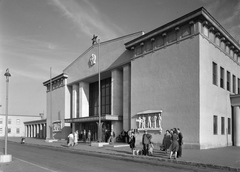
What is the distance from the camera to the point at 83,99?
3984 centimetres

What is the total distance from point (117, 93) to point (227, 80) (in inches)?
512

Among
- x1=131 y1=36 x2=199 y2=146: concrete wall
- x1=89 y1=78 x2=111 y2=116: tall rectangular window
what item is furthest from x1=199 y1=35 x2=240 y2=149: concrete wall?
x1=89 y1=78 x2=111 y2=116: tall rectangular window

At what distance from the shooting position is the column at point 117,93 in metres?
31.7

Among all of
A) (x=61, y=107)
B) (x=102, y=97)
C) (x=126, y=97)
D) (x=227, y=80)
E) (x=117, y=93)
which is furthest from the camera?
(x=61, y=107)

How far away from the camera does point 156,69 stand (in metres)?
25.2

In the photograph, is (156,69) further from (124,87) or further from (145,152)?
(145,152)

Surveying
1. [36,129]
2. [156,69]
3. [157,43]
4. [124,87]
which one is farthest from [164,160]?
[36,129]

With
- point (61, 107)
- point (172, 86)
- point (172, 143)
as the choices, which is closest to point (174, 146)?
point (172, 143)

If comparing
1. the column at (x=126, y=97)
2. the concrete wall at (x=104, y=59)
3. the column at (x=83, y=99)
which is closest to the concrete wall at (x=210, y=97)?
the concrete wall at (x=104, y=59)

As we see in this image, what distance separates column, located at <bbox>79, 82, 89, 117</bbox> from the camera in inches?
1545

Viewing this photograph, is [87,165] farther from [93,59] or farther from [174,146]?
[93,59]

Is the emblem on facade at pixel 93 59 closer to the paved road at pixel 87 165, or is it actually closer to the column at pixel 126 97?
the column at pixel 126 97

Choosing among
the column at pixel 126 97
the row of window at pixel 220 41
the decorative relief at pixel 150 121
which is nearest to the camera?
the row of window at pixel 220 41

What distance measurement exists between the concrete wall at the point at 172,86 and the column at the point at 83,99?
13.7m
